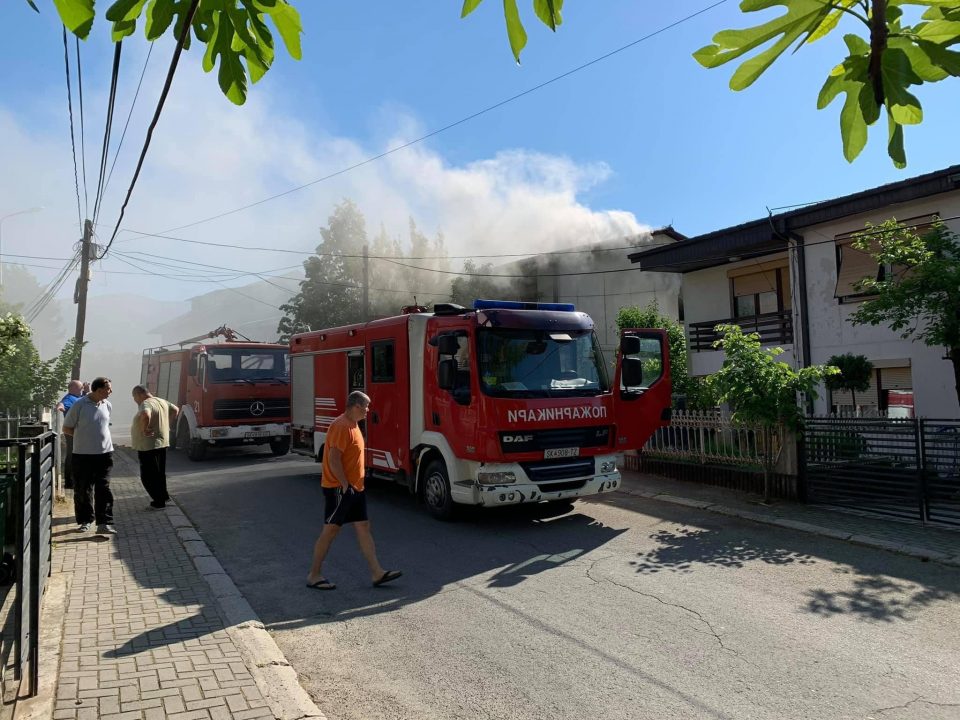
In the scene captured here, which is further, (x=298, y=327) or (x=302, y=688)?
(x=298, y=327)

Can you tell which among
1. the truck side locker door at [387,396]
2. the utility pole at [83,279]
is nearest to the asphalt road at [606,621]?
the truck side locker door at [387,396]

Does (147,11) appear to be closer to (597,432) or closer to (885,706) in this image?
(885,706)

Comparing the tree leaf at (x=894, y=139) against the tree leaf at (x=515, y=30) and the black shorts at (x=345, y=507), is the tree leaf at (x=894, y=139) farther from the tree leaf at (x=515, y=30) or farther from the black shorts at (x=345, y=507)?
the black shorts at (x=345, y=507)

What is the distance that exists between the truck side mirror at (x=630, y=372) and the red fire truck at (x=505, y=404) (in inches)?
0.5

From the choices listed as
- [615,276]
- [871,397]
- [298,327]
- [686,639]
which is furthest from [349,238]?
[686,639]

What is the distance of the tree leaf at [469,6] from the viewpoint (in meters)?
1.78

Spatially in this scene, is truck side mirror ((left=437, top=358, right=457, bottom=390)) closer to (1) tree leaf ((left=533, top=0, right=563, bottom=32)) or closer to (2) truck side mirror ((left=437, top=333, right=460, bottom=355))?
(2) truck side mirror ((left=437, top=333, right=460, bottom=355))

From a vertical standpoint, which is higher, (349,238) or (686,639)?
(349,238)

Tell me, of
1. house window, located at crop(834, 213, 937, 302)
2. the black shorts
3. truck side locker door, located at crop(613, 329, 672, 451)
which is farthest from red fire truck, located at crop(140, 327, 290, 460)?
house window, located at crop(834, 213, 937, 302)

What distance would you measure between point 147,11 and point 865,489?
8.90 metres

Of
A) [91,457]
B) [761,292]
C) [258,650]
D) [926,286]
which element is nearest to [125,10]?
[258,650]

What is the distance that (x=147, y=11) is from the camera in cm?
171

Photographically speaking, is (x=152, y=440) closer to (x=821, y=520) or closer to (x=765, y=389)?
(x=765, y=389)

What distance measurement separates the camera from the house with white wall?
12.2 m
